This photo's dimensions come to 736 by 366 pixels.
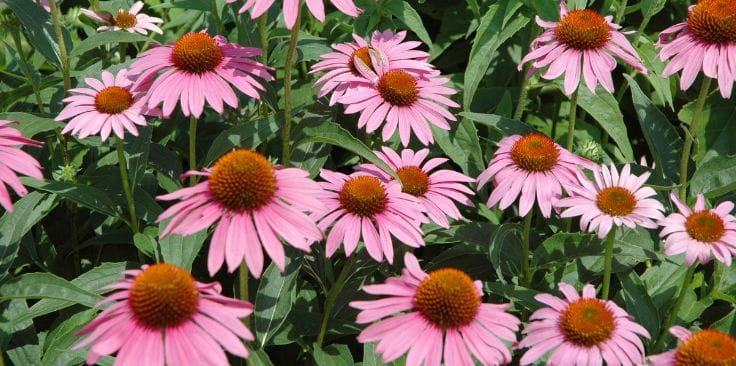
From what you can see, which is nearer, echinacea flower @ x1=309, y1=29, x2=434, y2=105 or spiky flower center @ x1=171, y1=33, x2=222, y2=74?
spiky flower center @ x1=171, y1=33, x2=222, y2=74

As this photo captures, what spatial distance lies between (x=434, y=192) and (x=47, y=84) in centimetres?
130

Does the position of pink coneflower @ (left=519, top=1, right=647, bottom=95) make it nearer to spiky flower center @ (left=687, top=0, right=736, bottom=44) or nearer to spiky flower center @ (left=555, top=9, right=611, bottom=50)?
spiky flower center @ (left=555, top=9, right=611, bottom=50)

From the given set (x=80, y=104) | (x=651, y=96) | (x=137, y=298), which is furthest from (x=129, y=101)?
(x=651, y=96)

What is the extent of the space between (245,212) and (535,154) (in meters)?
0.85

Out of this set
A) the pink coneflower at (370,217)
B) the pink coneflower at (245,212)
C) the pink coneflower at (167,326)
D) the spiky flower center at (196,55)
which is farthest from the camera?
the spiky flower center at (196,55)

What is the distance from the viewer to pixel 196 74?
1.97 m

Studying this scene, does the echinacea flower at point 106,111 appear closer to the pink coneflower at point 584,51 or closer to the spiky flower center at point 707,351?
the pink coneflower at point 584,51

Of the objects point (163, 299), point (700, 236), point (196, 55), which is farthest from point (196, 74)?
point (700, 236)

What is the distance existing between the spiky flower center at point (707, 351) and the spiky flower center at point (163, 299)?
3.18 feet

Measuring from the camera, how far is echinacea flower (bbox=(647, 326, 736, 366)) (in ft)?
5.13

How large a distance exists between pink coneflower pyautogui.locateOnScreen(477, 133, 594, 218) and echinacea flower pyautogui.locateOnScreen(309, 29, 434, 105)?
0.38 m

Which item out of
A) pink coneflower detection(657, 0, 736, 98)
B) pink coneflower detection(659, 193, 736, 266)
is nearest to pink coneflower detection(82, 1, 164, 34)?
pink coneflower detection(657, 0, 736, 98)

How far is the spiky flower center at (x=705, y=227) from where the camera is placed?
188 cm

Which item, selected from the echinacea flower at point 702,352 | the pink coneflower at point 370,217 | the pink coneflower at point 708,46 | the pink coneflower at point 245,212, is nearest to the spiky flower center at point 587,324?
the echinacea flower at point 702,352
